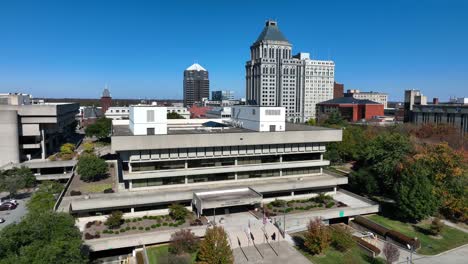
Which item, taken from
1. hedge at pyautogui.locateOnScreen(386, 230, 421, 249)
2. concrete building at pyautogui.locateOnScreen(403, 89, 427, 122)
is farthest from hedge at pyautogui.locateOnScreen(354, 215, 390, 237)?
concrete building at pyautogui.locateOnScreen(403, 89, 427, 122)

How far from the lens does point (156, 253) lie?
116 feet

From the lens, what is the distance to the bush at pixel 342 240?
117ft

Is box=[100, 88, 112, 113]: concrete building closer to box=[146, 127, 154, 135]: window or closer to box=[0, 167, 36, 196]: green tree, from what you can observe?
box=[0, 167, 36, 196]: green tree

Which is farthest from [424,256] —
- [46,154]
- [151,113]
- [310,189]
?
[46,154]

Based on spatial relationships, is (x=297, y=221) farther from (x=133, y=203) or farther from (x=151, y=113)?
(x=151, y=113)

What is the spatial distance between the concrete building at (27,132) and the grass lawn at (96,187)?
2340 centimetres

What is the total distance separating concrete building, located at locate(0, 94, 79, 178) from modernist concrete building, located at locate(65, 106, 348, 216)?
3404cm

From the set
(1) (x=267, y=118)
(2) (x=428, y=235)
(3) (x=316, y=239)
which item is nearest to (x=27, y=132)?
(1) (x=267, y=118)

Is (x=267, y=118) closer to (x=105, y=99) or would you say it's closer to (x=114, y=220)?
(x=114, y=220)

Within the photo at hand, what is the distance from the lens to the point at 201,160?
46.5 meters

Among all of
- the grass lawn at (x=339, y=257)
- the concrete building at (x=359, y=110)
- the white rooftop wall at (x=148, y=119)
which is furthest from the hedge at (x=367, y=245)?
the concrete building at (x=359, y=110)

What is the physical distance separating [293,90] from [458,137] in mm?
99839

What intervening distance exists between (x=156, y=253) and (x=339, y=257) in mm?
19716

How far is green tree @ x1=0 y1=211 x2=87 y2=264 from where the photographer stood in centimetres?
2384
